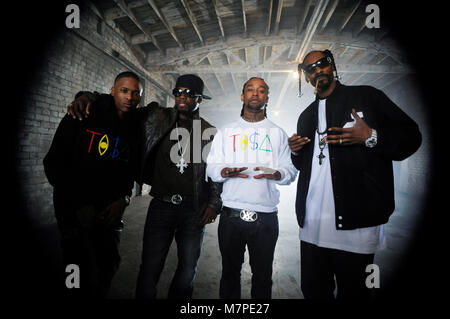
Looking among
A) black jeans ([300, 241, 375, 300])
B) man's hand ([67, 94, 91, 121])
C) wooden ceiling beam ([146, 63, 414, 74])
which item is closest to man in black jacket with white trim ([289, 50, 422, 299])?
black jeans ([300, 241, 375, 300])

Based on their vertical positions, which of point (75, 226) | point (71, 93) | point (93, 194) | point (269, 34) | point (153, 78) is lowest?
point (75, 226)

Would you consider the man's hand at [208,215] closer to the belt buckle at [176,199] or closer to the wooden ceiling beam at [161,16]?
the belt buckle at [176,199]

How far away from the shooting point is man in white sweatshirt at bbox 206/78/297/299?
1903 millimetres

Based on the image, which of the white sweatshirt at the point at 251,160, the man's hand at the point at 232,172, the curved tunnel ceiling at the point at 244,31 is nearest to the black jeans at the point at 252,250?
the white sweatshirt at the point at 251,160

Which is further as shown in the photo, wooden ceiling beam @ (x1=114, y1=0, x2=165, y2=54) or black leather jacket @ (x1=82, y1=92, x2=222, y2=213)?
wooden ceiling beam @ (x1=114, y1=0, x2=165, y2=54)

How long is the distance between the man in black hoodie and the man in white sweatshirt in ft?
3.42

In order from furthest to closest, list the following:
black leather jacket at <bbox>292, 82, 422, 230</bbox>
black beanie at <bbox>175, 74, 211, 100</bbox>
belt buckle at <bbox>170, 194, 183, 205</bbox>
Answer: black beanie at <bbox>175, 74, 211, 100</bbox>
belt buckle at <bbox>170, 194, 183, 205</bbox>
black leather jacket at <bbox>292, 82, 422, 230</bbox>

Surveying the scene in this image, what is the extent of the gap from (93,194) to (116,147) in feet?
1.74

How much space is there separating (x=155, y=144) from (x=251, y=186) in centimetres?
124

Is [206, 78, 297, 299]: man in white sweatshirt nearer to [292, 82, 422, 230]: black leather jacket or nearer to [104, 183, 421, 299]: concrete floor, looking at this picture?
[292, 82, 422, 230]: black leather jacket

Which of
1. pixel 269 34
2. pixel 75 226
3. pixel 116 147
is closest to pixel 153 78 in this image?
pixel 269 34

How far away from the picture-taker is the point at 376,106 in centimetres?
170

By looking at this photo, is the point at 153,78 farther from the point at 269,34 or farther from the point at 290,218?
the point at 290,218

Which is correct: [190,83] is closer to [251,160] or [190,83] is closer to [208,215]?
[251,160]
